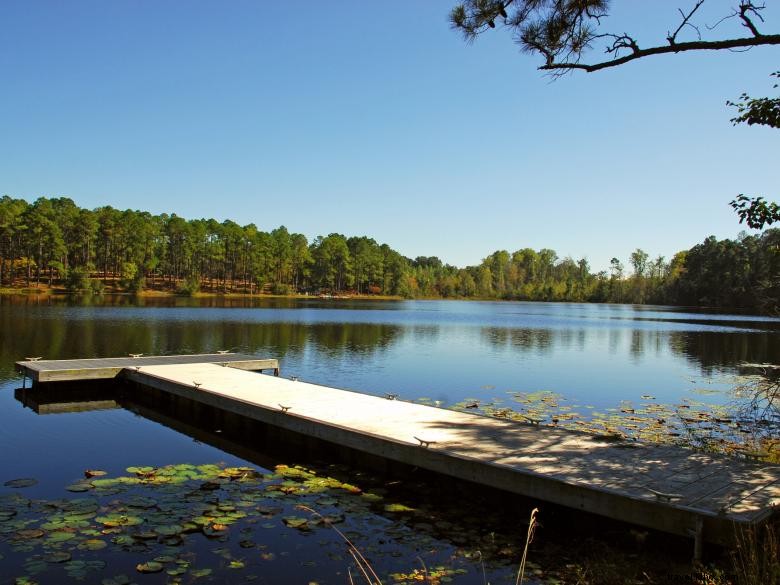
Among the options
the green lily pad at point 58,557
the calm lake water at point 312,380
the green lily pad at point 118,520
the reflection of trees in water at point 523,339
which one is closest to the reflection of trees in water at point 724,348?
the calm lake water at point 312,380

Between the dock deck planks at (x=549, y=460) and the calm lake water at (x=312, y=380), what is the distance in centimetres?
63

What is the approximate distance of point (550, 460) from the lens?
7.52 m

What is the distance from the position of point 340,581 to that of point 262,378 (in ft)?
30.6

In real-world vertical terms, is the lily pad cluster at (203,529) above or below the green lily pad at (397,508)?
above

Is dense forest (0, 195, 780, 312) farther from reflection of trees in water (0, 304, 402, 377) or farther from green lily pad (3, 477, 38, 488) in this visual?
green lily pad (3, 477, 38, 488)

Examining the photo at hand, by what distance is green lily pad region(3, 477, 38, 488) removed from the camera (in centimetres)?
798

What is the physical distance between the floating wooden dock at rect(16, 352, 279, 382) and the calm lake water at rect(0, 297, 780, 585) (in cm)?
80

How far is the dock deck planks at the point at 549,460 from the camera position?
5.94 m

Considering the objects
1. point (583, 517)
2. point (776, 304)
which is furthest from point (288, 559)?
point (776, 304)

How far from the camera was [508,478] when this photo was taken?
7012 mm

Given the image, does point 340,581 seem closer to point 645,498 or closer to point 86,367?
point 645,498

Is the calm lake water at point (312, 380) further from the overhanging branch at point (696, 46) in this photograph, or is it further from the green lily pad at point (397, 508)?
the overhanging branch at point (696, 46)

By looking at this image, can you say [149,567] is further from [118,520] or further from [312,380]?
[312,380]

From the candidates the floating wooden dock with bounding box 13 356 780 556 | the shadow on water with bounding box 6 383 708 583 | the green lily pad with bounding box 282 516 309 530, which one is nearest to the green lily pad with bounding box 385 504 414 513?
the shadow on water with bounding box 6 383 708 583
